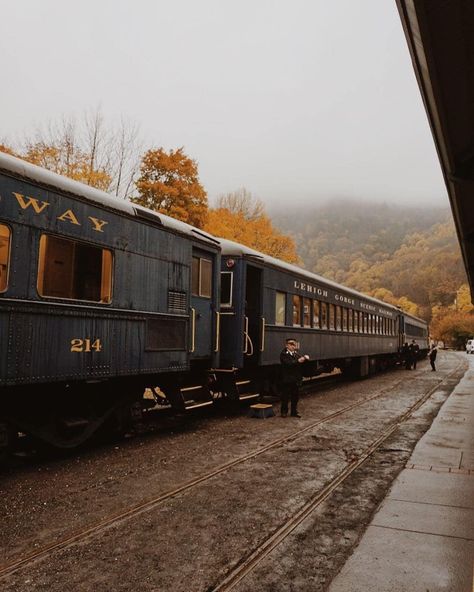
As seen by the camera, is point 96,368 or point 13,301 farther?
point 96,368

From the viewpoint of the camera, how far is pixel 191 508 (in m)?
4.84

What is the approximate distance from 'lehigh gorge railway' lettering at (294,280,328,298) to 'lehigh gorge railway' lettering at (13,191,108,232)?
7838 mm

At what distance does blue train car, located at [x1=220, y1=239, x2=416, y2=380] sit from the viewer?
1088cm

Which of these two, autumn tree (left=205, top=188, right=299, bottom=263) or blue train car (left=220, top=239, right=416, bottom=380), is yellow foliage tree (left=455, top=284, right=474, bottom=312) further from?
blue train car (left=220, top=239, right=416, bottom=380)

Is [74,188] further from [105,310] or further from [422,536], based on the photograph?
[422,536]

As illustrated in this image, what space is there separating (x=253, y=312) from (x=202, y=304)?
8.49ft

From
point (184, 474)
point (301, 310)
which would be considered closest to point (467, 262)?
point (301, 310)

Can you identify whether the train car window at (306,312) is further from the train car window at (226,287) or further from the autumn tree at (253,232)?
the autumn tree at (253,232)

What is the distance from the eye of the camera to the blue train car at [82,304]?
18.5 feet

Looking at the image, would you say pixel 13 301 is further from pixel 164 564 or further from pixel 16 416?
pixel 164 564

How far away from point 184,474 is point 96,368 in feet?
6.05

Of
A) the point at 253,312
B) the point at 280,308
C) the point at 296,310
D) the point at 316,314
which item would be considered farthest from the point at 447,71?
the point at 316,314

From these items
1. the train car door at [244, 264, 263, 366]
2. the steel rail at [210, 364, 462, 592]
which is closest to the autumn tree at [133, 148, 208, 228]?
the train car door at [244, 264, 263, 366]

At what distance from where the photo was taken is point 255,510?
15.8 feet
